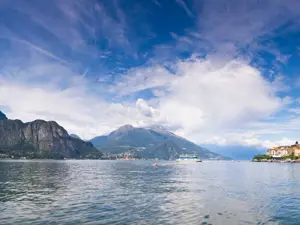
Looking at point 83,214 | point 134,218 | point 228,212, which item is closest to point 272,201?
point 228,212

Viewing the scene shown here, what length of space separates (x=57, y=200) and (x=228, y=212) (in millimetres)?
29887

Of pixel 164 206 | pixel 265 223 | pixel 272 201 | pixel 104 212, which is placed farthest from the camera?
pixel 272 201

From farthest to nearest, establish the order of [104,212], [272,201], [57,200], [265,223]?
[272,201]
[57,200]
[104,212]
[265,223]

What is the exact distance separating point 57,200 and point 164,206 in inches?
772

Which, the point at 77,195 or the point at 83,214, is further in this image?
the point at 77,195

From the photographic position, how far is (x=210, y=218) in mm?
35969

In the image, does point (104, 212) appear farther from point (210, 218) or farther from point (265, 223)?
point (265, 223)

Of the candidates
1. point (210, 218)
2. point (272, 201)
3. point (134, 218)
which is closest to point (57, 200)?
point (134, 218)

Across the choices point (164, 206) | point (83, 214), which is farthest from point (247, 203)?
point (83, 214)

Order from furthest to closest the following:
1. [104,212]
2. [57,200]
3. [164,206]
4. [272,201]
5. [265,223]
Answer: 1. [272,201]
2. [57,200]
3. [164,206]
4. [104,212]
5. [265,223]

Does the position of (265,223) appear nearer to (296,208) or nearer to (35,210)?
(296,208)

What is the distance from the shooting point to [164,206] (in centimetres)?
4366

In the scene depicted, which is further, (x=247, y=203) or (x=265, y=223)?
(x=247, y=203)

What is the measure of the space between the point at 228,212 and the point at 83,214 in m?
21.8
